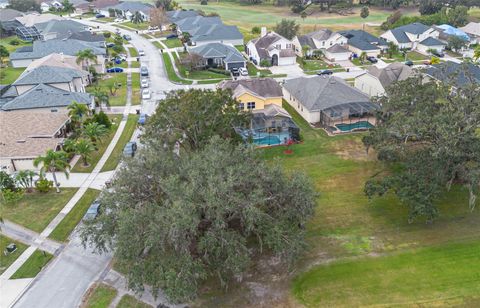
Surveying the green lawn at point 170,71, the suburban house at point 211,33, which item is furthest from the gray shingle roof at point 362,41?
the green lawn at point 170,71

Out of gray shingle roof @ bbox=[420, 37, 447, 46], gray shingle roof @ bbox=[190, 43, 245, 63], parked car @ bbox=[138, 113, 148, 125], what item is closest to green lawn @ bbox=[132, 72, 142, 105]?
parked car @ bbox=[138, 113, 148, 125]

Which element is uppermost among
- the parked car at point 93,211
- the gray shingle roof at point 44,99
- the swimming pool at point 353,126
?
the gray shingle roof at point 44,99

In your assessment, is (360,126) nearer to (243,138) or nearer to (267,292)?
(243,138)

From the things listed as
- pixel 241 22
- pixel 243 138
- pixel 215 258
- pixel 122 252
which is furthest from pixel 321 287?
pixel 241 22

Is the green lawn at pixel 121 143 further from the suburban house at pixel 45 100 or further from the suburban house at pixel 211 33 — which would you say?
the suburban house at pixel 211 33

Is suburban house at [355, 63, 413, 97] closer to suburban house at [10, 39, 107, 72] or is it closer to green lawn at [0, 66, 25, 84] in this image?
suburban house at [10, 39, 107, 72]
